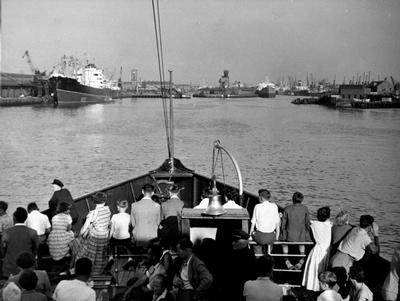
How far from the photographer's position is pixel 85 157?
4556 centimetres

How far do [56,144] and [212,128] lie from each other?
24249mm

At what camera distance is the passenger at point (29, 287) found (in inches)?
197

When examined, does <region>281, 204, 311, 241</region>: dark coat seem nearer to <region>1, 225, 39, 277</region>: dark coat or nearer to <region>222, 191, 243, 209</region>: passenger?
<region>222, 191, 243, 209</region>: passenger

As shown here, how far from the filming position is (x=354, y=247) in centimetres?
690

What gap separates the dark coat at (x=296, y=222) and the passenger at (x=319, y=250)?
881 mm

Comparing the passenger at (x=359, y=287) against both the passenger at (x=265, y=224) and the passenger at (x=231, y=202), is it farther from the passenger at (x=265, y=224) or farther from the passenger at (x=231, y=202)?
the passenger at (x=231, y=202)

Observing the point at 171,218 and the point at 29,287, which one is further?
the point at 171,218

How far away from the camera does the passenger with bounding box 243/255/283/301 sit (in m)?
5.20

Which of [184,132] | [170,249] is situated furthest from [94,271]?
[184,132]

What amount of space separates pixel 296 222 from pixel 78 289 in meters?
4.34

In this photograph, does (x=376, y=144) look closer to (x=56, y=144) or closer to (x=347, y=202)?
(x=347, y=202)

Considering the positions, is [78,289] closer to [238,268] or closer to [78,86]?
[238,268]


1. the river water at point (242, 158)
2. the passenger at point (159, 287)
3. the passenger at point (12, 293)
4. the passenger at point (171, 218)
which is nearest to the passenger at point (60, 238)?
the passenger at point (171, 218)

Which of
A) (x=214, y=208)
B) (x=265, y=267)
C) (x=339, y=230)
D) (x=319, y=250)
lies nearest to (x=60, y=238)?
(x=214, y=208)
